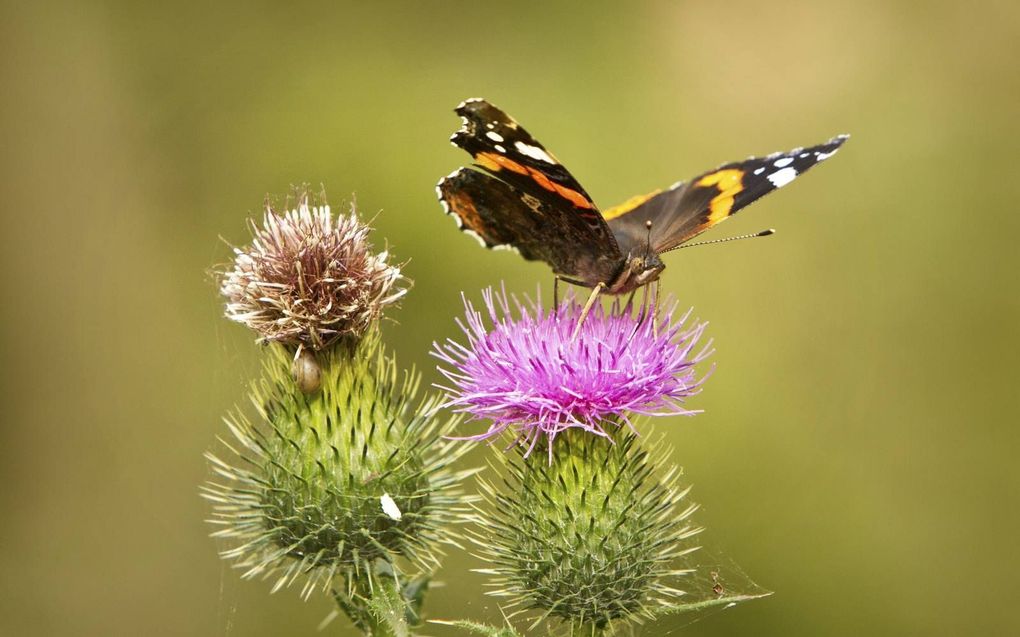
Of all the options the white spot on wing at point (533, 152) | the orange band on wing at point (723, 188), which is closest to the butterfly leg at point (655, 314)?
the orange band on wing at point (723, 188)

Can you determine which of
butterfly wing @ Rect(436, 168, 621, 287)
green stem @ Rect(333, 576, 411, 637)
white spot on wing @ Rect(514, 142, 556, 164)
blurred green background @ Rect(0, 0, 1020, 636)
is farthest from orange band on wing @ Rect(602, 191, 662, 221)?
blurred green background @ Rect(0, 0, 1020, 636)

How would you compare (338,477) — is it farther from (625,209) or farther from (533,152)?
(625,209)

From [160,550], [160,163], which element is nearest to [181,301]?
[160,163]

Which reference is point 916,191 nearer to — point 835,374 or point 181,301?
point 835,374

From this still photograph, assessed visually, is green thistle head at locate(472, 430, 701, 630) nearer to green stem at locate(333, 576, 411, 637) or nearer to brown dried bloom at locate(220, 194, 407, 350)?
green stem at locate(333, 576, 411, 637)

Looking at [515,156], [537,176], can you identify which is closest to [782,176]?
[537,176]
